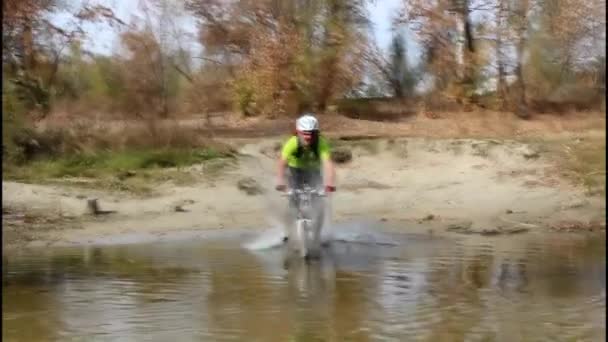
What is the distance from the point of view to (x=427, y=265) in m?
11.7

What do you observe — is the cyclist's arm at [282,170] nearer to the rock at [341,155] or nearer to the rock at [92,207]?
the rock at [92,207]

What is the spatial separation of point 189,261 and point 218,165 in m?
8.12

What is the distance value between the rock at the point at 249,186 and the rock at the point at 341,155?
8.88ft

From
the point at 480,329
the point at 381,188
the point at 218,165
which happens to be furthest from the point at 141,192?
the point at 480,329

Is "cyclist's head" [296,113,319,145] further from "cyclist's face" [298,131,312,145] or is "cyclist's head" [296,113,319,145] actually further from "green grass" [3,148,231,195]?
"green grass" [3,148,231,195]

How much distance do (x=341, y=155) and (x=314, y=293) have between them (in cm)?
1167

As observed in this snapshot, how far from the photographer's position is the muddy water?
26.5 ft

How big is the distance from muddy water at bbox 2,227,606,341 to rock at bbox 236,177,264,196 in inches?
169

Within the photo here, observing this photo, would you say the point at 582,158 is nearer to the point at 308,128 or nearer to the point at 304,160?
the point at 304,160

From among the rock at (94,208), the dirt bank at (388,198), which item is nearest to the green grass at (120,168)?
the dirt bank at (388,198)

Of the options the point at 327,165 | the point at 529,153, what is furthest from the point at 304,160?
the point at 529,153

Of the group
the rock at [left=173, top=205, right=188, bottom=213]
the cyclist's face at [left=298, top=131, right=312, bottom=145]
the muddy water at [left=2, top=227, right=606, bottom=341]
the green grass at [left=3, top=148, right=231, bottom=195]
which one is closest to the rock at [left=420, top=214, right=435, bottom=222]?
the muddy water at [left=2, top=227, right=606, bottom=341]

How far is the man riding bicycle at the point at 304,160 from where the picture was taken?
11984 mm

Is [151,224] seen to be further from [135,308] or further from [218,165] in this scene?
[135,308]
